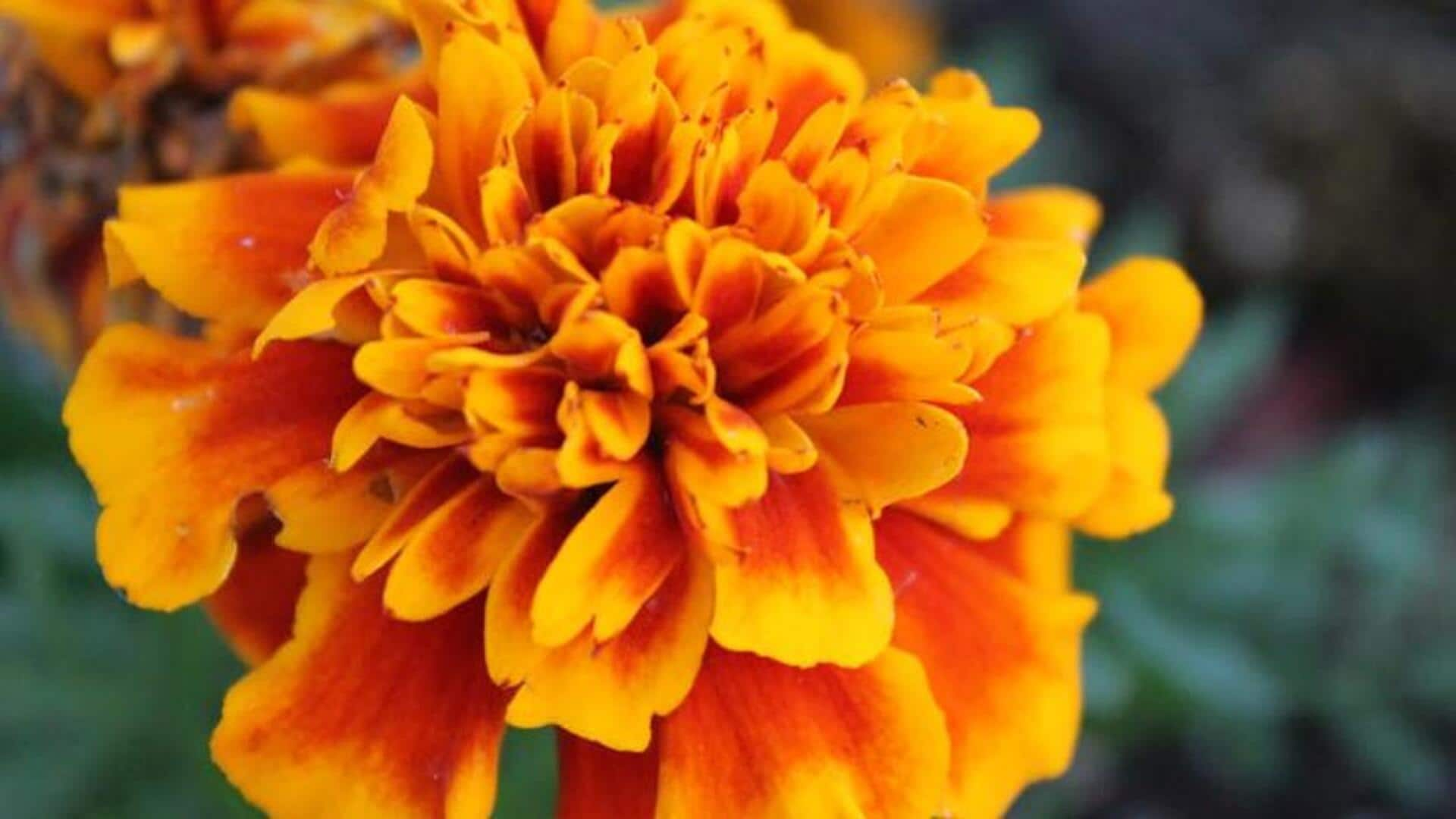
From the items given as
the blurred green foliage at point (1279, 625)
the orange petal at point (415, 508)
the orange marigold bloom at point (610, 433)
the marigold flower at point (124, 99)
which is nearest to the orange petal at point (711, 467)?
the orange marigold bloom at point (610, 433)

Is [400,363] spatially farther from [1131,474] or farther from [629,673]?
[1131,474]

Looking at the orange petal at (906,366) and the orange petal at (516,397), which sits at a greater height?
the orange petal at (906,366)

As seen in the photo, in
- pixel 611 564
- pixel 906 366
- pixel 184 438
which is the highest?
pixel 906 366

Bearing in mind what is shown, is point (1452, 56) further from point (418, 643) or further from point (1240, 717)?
point (418, 643)

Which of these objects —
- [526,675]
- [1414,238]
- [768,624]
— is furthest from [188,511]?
[1414,238]

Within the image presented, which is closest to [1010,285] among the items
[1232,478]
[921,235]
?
[921,235]

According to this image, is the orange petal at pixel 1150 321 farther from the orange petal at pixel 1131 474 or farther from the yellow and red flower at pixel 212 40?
the yellow and red flower at pixel 212 40
